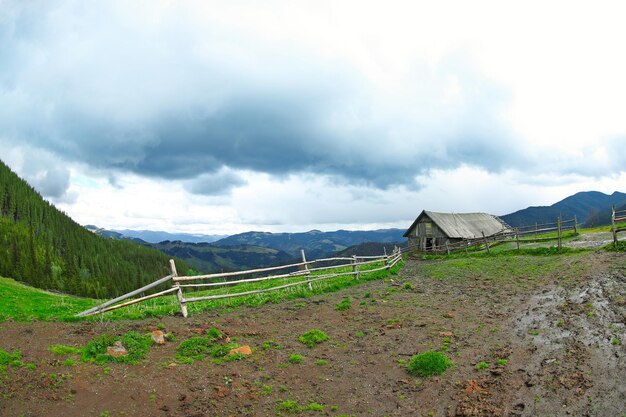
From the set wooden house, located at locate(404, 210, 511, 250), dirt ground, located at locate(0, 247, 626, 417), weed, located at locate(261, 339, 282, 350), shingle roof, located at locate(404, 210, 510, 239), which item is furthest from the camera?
shingle roof, located at locate(404, 210, 510, 239)

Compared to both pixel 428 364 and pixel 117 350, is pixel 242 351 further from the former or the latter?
pixel 428 364

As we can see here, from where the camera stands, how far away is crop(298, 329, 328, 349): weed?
12.1m

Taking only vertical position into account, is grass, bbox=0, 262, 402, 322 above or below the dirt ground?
above

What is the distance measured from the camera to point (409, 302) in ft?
56.3

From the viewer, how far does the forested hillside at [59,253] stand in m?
79.2

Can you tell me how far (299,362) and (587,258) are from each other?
1989 centimetres

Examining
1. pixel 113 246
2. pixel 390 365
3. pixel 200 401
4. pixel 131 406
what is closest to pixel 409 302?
pixel 390 365

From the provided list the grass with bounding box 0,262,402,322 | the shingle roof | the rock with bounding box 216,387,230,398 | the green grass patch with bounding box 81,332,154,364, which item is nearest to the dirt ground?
the rock with bounding box 216,387,230,398

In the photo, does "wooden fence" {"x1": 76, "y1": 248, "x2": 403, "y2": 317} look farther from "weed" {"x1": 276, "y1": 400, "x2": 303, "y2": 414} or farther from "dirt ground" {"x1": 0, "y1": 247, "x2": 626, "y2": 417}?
"weed" {"x1": 276, "y1": 400, "x2": 303, "y2": 414}

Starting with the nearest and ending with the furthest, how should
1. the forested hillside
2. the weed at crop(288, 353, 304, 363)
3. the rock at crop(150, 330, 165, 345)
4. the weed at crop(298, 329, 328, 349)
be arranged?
the weed at crop(288, 353, 304, 363), the rock at crop(150, 330, 165, 345), the weed at crop(298, 329, 328, 349), the forested hillside

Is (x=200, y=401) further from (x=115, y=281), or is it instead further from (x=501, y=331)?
(x=115, y=281)

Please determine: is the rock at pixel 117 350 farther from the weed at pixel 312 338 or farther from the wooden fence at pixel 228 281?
the weed at pixel 312 338

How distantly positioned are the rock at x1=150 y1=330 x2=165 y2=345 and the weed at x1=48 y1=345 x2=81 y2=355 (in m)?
1.91

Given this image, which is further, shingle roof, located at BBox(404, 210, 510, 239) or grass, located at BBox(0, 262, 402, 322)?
shingle roof, located at BBox(404, 210, 510, 239)
